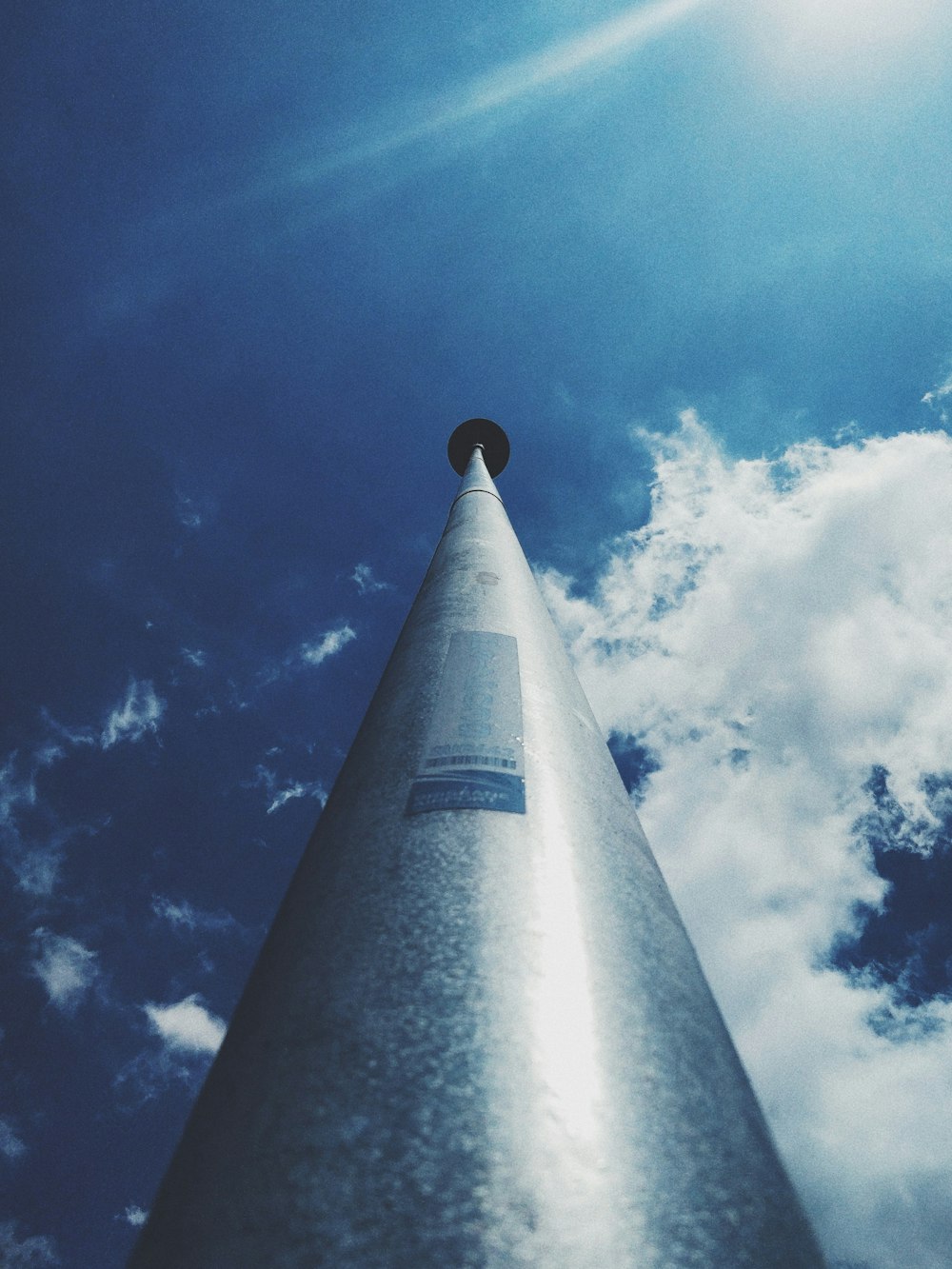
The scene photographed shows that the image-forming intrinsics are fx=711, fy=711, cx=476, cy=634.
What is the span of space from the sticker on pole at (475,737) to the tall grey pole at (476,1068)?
11 mm

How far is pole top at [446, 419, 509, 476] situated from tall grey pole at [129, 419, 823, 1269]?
858 cm

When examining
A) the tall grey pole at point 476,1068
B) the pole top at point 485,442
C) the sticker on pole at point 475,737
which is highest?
the pole top at point 485,442

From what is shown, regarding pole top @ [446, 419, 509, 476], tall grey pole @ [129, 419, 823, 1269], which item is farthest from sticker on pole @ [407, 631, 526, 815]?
pole top @ [446, 419, 509, 476]

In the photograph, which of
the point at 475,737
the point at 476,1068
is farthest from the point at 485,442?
the point at 476,1068

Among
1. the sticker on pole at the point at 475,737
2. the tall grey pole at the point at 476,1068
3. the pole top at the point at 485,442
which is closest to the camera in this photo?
the tall grey pole at the point at 476,1068

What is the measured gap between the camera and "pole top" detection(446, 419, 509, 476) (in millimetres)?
10359

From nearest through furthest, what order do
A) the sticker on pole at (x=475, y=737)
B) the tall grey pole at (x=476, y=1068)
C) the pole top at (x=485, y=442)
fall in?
the tall grey pole at (x=476, y=1068)
the sticker on pole at (x=475, y=737)
the pole top at (x=485, y=442)

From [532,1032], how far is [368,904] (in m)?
0.54

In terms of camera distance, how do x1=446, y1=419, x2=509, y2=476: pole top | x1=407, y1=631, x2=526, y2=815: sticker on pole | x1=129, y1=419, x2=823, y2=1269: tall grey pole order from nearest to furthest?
1. x1=129, y1=419, x2=823, y2=1269: tall grey pole
2. x1=407, y1=631, x2=526, y2=815: sticker on pole
3. x1=446, y1=419, x2=509, y2=476: pole top

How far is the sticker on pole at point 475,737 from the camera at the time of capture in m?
2.12

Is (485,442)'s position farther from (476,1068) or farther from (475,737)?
(476,1068)

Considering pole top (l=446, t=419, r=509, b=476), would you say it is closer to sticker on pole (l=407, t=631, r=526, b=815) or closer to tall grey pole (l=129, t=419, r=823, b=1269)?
sticker on pole (l=407, t=631, r=526, b=815)

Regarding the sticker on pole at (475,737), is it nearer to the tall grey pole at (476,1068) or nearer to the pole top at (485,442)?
the tall grey pole at (476,1068)

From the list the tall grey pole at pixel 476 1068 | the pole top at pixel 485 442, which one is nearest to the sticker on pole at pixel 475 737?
the tall grey pole at pixel 476 1068
